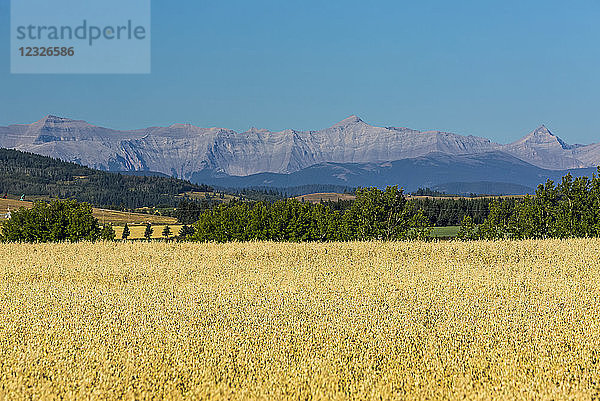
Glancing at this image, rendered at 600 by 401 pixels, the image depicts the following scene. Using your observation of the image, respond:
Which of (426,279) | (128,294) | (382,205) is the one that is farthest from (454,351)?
(382,205)

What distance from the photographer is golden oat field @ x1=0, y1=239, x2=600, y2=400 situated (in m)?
7.02

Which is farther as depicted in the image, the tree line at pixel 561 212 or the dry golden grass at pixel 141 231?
the dry golden grass at pixel 141 231

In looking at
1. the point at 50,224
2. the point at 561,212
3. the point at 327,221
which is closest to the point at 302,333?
the point at 327,221

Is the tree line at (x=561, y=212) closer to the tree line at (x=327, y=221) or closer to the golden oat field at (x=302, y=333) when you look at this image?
the tree line at (x=327, y=221)

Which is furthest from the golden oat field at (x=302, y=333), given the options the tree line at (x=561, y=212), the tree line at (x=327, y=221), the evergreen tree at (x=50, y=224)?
the tree line at (x=561, y=212)

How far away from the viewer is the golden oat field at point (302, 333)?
7016mm

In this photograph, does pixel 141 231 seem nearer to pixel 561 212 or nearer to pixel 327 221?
pixel 327 221

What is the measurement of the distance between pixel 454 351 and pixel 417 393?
4.60 feet

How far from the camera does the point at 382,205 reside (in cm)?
3136

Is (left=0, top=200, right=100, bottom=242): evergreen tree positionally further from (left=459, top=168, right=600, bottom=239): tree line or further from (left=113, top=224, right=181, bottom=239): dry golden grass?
(left=113, top=224, right=181, bottom=239): dry golden grass

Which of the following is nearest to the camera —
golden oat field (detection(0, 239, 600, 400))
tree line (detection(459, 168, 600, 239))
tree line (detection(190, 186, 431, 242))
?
golden oat field (detection(0, 239, 600, 400))

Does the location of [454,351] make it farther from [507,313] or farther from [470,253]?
[470,253]

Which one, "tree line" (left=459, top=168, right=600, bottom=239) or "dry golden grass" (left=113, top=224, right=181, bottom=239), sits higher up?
"tree line" (left=459, top=168, right=600, bottom=239)

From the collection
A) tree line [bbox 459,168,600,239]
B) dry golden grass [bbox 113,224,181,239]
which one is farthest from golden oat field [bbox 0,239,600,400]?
dry golden grass [bbox 113,224,181,239]
